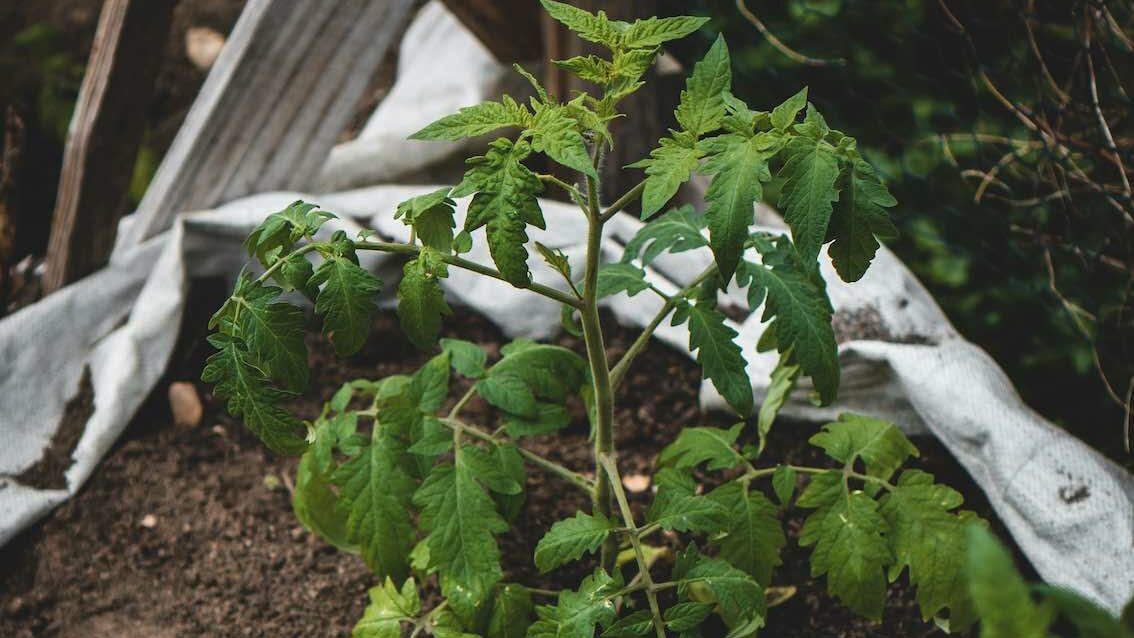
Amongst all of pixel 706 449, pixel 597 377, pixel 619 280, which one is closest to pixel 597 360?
pixel 597 377

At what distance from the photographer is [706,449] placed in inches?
53.2

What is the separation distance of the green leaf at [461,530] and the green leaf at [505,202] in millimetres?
335

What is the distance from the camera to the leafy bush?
956 millimetres

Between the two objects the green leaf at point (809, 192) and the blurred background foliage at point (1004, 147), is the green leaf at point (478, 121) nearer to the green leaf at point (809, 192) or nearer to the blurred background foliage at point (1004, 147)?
the green leaf at point (809, 192)

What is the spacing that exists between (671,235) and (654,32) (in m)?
0.31

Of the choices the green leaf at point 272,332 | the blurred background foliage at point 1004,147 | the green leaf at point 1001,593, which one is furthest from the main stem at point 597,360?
the blurred background foliage at point 1004,147

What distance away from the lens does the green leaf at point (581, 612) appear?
1.12m

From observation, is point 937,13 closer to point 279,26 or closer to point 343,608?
point 279,26

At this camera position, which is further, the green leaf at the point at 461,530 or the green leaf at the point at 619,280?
the green leaf at the point at 619,280

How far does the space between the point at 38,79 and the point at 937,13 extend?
2.42 meters

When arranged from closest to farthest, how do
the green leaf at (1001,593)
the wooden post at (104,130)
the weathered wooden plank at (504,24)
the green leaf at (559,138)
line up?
the green leaf at (1001,593) < the green leaf at (559,138) < the wooden post at (104,130) < the weathered wooden plank at (504,24)

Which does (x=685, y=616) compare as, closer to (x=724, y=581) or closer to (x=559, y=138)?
(x=724, y=581)

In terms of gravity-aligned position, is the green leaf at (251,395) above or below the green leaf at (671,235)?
above

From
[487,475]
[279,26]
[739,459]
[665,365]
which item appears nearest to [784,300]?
[739,459]
